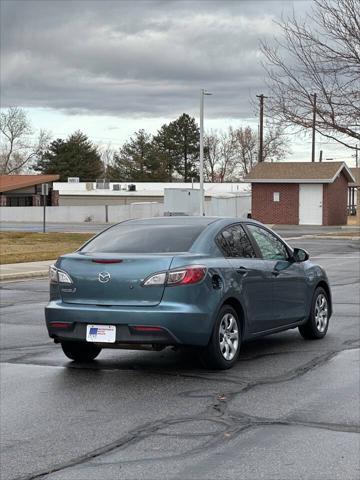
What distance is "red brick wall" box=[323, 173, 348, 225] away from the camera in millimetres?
52156

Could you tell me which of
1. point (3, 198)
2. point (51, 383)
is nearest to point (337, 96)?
point (51, 383)

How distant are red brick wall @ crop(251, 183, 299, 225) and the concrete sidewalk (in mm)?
31325

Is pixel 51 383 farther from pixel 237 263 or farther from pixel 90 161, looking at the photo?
pixel 90 161

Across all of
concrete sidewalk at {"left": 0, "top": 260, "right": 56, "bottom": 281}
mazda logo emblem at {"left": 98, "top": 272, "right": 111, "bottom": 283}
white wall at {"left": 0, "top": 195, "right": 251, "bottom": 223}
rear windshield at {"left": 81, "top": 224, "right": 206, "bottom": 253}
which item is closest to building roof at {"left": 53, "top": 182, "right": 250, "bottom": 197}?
white wall at {"left": 0, "top": 195, "right": 251, "bottom": 223}

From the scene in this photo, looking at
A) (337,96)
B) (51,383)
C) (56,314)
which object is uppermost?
(337,96)

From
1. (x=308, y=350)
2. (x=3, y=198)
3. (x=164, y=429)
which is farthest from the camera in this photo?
(x=3, y=198)

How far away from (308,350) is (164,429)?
371 centimetres

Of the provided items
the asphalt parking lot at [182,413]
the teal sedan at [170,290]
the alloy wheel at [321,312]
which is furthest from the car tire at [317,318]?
the teal sedan at [170,290]

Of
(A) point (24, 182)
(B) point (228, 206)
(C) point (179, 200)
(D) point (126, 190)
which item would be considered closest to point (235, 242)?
(C) point (179, 200)

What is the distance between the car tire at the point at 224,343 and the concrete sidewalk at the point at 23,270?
12.2m

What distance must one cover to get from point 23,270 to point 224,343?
13736 mm

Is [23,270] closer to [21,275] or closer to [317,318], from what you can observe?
[21,275]

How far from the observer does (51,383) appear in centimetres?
786

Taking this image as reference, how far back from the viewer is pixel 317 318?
406 inches
